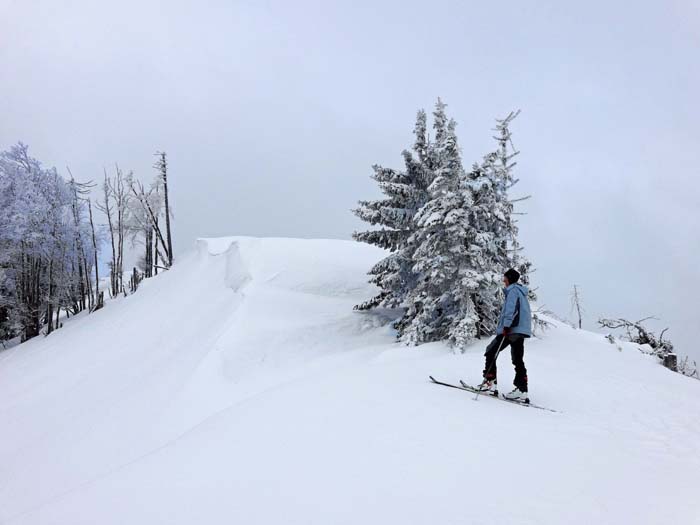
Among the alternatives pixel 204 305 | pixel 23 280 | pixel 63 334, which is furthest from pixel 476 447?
pixel 23 280

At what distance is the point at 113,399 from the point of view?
11758 mm

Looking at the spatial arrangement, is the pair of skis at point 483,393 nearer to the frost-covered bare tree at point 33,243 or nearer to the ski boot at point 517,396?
the ski boot at point 517,396

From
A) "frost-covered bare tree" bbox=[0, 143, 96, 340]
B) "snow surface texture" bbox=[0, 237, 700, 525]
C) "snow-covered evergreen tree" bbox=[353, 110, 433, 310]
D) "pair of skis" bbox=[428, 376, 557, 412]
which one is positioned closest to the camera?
"snow surface texture" bbox=[0, 237, 700, 525]

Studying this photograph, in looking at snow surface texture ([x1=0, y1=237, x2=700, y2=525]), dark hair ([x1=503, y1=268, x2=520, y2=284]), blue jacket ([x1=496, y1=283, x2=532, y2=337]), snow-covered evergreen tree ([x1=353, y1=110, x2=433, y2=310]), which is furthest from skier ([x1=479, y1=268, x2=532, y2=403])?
snow-covered evergreen tree ([x1=353, y1=110, x2=433, y2=310])

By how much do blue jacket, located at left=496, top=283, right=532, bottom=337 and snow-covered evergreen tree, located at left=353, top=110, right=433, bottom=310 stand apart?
532 cm

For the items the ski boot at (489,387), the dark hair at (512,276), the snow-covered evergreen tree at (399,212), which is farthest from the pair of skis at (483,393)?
the snow-covered evergreen tree at (399,212)

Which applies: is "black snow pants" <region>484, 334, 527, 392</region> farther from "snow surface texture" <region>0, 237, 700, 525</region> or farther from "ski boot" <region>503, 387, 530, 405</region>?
"snow surface texture" <region>0, 237, 700, 525</region>

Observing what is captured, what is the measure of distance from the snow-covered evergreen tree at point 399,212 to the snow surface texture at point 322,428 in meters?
1.98

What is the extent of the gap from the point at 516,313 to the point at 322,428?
4117mm

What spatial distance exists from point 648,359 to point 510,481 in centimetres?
1075

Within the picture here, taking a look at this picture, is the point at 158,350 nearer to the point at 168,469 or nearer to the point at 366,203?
the point at 366,203

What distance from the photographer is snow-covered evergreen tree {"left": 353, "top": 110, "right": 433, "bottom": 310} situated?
12453 millimetres

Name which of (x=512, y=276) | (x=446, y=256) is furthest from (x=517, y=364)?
(x=446, y=256)

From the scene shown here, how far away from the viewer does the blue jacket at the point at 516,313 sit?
7.04 metres
